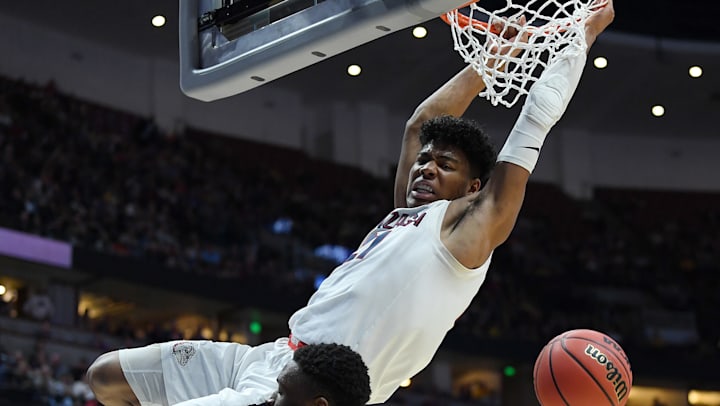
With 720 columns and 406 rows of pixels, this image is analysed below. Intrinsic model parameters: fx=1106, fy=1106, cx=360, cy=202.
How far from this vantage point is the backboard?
345cm

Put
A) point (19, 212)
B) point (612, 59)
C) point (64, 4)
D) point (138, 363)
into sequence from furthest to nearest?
point (612, 59) → point (64, 4) → point (19, 212) → point (138, 363)

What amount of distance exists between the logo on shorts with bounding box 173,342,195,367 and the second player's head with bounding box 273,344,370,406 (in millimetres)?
942

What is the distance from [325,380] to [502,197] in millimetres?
937

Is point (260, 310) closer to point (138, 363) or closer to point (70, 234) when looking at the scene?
point (70, 234)

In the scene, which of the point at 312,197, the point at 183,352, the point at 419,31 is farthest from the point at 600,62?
the point at 183,352

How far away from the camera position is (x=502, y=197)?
3.38 m

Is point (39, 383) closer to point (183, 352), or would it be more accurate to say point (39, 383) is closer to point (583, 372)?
point (583, 372)

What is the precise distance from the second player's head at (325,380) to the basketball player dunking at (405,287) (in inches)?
20.5

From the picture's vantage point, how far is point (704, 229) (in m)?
22.1

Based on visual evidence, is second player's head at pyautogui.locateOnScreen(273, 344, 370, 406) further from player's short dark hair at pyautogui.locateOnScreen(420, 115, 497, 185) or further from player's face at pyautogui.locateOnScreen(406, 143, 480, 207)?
player's short dark hair at pyautogui.locateOnScreen(420, 115, 497, 185)

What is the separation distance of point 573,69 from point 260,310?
13912mm

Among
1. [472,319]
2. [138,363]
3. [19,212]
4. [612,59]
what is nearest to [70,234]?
[19,212]

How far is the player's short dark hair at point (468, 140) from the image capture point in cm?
374

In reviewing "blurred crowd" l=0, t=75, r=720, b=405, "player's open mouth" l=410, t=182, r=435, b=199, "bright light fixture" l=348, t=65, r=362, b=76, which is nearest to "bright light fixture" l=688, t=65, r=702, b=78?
"blurred crowd" l=0, t=75, r=720, b=405
